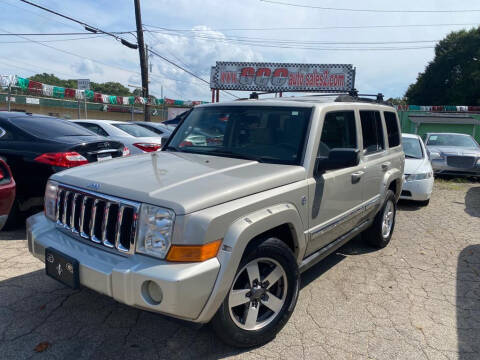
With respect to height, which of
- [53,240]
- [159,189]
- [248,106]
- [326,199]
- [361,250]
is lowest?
[361,250]

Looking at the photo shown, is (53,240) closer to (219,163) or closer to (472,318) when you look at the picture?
(219,163)

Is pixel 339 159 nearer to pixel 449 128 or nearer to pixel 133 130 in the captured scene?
pixel 133 130

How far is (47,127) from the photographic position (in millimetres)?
5402

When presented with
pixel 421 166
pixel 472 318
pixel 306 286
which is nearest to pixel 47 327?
pixel 306 286

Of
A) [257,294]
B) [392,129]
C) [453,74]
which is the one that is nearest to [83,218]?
[257,294]

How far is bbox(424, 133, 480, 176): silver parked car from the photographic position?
10115mm

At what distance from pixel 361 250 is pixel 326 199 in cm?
197

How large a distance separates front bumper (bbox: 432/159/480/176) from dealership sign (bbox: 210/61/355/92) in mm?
12730

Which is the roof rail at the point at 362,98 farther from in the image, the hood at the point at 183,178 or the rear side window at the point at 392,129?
the hood at the point at 183,178

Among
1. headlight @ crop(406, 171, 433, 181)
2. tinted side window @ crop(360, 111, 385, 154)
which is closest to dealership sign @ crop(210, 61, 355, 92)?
headlight @ crop(406, 171, 433, 181)

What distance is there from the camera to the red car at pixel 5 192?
13.2 ft

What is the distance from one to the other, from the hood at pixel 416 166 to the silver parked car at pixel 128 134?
489 centimetres

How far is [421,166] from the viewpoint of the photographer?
7.49 metres

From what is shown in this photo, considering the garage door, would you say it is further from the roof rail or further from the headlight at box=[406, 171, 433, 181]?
the roof rail
